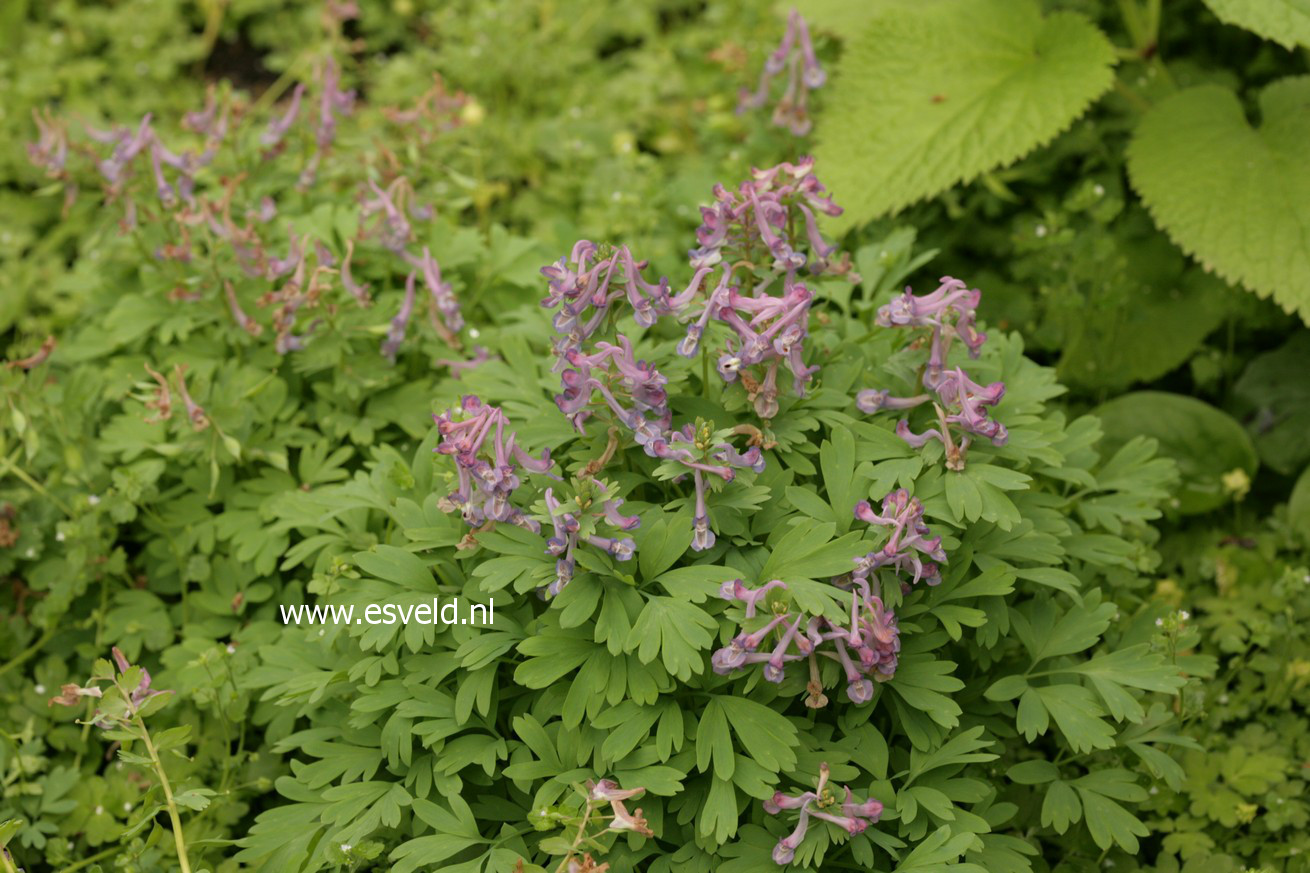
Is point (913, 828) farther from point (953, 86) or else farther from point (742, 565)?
point (953, 86)

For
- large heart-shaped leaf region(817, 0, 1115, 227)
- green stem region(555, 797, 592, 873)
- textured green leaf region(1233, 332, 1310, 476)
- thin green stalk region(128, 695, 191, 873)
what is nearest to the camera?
green stem region(555, 797, 592, 873)

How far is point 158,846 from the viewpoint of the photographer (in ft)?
8.27

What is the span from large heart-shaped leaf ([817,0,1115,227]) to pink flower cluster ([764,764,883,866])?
177 centimetres

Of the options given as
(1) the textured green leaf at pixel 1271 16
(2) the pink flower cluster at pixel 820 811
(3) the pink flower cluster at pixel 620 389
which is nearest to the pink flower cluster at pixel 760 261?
(3) the pink flower cluster at pixel 620 389

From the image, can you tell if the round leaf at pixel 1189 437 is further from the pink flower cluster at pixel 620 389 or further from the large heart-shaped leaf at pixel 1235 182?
the pink flower cluster at pixel 620 389

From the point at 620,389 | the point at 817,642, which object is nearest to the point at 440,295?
the point at 620,389

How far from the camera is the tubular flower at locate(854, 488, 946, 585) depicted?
80.7 inches

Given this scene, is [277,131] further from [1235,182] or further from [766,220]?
[1235,182]

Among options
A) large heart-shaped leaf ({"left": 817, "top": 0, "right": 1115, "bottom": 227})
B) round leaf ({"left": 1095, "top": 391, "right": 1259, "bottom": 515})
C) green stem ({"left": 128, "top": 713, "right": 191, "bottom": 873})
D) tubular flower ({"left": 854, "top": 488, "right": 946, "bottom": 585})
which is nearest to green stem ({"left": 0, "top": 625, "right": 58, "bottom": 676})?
green stem ({"left": 128, "top": 713, "right": 191, "bottom": 873})

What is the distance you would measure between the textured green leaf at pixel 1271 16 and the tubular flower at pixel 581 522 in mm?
2163

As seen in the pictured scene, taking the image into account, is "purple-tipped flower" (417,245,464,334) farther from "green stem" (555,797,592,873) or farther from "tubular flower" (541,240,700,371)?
"green stem" (555,797,592,873)

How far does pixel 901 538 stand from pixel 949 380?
13.4 inches

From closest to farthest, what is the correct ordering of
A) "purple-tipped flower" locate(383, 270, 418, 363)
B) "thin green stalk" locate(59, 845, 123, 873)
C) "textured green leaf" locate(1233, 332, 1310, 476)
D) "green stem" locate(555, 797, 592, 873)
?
"green stem" locate(555, 797, 592, 873), "thin green stalk" locate(59, 845, 123, 873), "purple-tipped flower" locate(383, 270, 418, 363), "textured green leaf" locate(1233, 332, 1310, 476)

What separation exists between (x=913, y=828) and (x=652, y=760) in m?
0.50
